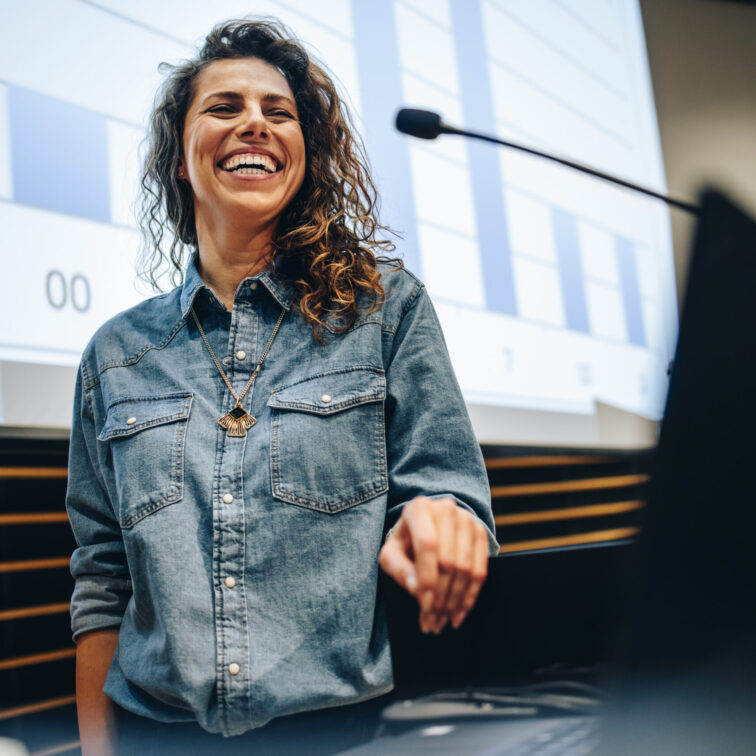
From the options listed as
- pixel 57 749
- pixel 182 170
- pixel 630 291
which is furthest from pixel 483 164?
pixel 57 749

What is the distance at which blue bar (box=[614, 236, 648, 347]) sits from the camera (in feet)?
9.46

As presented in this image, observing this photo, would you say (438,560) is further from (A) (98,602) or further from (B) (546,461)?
(B) (546,461)

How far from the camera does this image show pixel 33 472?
1.61 metres

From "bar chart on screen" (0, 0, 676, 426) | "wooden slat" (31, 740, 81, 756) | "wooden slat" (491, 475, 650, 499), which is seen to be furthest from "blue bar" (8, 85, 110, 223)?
"wooden slat" (491, 475, 650, 499)

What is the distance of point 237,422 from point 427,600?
48 cm

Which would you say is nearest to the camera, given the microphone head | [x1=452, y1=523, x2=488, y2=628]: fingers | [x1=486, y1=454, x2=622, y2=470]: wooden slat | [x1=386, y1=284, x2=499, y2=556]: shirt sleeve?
[x1=452, y1=523, x2=488, y2=628]: fingers

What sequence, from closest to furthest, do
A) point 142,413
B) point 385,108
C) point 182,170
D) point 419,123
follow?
point 142,413 → point 182,170 → point 419,123 → point 385,108

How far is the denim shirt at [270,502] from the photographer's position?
0.78m

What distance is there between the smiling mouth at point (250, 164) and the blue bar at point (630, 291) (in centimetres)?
212

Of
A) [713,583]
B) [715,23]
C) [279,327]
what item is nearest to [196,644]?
[279,327]

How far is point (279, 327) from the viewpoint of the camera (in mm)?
956

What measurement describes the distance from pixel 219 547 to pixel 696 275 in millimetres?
647

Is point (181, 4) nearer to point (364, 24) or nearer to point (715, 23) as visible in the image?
point (364, 24)

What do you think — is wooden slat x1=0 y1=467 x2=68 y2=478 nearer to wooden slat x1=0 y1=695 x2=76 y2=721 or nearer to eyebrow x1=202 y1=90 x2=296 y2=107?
wooden slat x1=0 y1=695 x2=76 y2=721
